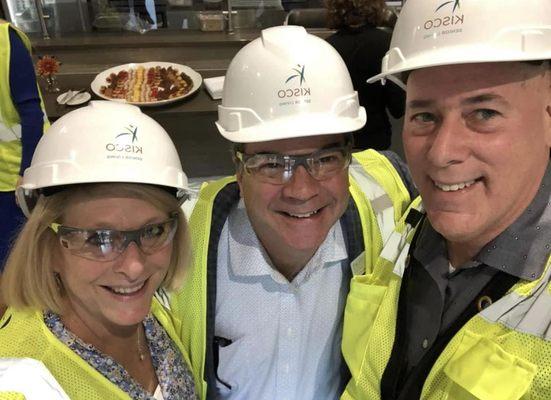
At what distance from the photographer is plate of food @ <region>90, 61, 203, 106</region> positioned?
11.3ft

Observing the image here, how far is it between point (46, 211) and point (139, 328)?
462mm

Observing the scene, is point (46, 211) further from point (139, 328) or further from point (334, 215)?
point (334, 215)

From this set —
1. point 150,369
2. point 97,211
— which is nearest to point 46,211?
point 97,211

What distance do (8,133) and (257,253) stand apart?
5.79 feet

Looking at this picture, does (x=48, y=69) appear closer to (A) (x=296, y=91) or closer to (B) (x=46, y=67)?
(B) (x=46, y=67)

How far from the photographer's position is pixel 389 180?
178 centimetres

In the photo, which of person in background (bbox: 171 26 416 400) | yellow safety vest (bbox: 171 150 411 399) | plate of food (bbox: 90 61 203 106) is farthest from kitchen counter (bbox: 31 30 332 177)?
person in background (bbox: 171 26 416 400)

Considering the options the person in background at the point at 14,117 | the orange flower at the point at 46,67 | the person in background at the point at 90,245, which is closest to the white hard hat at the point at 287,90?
the person in background at the point at 90,245

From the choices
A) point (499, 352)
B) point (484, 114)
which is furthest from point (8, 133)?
point (499, 352)

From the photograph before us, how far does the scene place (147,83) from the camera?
366cm

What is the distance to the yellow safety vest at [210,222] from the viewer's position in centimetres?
156

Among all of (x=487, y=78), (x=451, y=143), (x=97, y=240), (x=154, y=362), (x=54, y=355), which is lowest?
(x=154, y=362)

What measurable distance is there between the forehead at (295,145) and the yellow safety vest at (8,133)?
1650 millimetres

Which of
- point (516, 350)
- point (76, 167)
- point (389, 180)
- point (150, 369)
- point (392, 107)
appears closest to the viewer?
point (516, 350)
